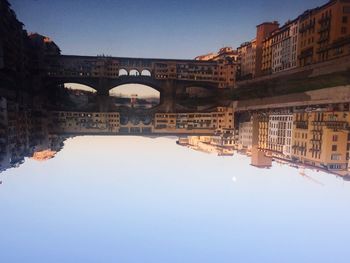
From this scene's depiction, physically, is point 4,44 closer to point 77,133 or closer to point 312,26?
point 77,133

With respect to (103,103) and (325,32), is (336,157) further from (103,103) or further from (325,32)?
(103,103)

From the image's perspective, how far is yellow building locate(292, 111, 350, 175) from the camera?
23.5 ft

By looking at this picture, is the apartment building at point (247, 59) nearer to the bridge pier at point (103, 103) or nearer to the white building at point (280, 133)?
the white building at point (280, 133)

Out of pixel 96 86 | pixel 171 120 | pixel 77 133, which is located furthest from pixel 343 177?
pixel 96 86

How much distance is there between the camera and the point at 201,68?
14.7 meters

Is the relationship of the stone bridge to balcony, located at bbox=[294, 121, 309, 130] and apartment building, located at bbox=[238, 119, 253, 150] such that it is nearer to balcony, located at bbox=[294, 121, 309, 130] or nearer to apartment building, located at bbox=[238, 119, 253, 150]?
apartment building, located at bbox=[238, 119, 253, 150]

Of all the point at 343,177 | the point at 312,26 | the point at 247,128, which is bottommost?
the point at 343,177

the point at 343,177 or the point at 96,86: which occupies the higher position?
the point at 96,86

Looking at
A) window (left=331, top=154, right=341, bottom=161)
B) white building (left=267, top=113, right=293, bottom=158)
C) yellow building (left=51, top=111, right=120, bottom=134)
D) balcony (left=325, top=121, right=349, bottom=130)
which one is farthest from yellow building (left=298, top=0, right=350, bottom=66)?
yellow building (left=51, top=111, right=120, bottom=134)

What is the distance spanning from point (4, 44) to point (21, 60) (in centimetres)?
203

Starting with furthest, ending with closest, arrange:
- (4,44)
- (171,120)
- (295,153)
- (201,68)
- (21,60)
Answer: (201,68)
(171,120)
(21,60)
(4,44)
(295,153)

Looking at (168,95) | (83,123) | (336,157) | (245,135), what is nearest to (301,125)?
(336,157)

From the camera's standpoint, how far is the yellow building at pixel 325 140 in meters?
7.17

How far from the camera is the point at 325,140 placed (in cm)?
746
